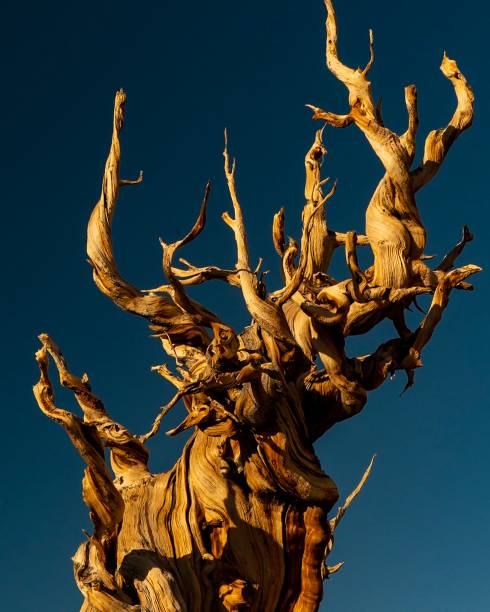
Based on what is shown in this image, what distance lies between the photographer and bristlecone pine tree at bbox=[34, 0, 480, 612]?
5.78 m

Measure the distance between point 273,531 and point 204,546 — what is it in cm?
41

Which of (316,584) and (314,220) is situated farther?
(314,220)

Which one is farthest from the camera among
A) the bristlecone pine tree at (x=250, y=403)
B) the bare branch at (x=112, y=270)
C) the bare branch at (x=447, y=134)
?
the bare branch at (x=447, y=134)

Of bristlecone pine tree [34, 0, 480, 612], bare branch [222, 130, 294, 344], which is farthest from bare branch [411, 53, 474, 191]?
bare branch [222, 130, 294, 344]

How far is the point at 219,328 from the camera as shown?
6.25 m

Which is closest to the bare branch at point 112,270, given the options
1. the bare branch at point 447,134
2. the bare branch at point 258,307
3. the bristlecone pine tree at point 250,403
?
the bristlecone pine tree at point 250,403

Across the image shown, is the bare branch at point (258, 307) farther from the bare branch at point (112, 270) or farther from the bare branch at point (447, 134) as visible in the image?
the bare branch at point (447, 134)

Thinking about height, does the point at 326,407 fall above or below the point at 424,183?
below

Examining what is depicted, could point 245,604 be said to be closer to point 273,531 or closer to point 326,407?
point 273,531

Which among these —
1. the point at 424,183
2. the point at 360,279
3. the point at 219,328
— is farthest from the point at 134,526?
the point at 424,183

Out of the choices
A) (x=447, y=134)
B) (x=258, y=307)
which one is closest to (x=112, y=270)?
(x=258, y=307)

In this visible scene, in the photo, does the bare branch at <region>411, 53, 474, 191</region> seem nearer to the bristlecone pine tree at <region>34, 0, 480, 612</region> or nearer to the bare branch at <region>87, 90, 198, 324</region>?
the bristlecone pine tree at <region>34, 0, 480, 612</region>

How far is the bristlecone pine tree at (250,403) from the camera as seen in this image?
5.78 meters

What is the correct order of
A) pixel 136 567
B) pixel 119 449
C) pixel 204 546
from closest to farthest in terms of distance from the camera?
pixel 136 567 → pixel 204 546 → pixel 119 449
